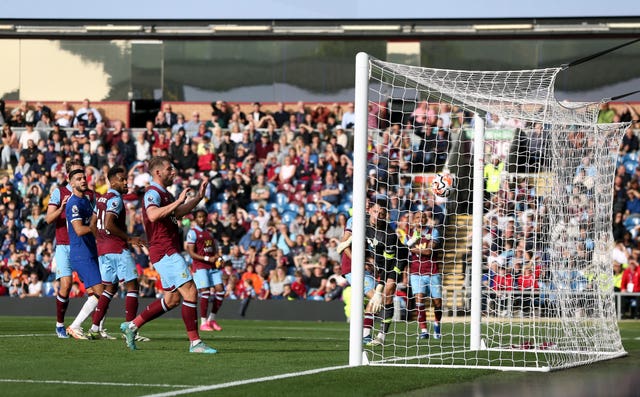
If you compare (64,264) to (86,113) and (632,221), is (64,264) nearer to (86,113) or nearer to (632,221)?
(632,221)

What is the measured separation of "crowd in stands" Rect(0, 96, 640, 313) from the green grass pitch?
31.9ft

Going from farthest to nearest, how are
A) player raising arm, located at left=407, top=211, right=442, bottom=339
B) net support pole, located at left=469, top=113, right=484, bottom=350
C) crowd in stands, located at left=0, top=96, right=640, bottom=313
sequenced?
1. crowd in stands, located at left=0, top=96, right=640, bottom=313
2. player raising arm, located at left=407, top=211, right=442, bottom=339
3. net support pole, located at left=469, top=113, right=484, bottom=350

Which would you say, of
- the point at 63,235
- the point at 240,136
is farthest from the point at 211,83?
the point at 63,235

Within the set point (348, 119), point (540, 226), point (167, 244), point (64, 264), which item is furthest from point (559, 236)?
point (348, 119)

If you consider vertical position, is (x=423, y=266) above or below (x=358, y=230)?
below

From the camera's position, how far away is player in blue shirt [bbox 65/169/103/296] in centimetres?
1481

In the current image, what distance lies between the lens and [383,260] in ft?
56.2

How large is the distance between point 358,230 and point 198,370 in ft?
7.18

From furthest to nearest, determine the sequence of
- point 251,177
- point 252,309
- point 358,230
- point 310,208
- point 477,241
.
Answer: point 251,177 < point 310,208 < point 252,309 < point 477,241 < point 358,230

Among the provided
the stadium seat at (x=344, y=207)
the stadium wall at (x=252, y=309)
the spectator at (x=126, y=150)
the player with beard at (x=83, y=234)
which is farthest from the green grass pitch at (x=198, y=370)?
the spectator at (x=126, y=150)

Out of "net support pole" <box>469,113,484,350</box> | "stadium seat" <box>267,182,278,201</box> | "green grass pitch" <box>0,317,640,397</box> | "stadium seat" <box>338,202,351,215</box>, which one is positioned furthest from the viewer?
"stadium seat" <box>267,182,278,201</box>

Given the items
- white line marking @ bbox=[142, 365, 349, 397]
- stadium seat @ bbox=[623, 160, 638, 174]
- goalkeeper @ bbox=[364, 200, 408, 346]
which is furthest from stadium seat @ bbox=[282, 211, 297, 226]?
white line marking @ bbox=[142, 365, 349, 397]

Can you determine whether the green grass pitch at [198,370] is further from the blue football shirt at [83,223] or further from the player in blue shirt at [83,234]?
the blue football shirt at [83,223]

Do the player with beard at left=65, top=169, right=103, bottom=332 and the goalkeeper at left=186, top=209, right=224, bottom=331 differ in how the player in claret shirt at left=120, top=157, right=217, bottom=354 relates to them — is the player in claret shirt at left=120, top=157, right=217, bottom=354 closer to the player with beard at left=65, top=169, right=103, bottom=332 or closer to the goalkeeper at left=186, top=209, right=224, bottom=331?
A: the player with beard at left=65, top=169, right=103, bottom=332
